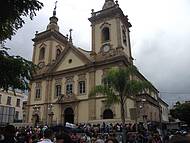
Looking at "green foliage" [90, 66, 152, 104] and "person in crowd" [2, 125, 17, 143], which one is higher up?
"green foliage" [90, 66, 152, 104]

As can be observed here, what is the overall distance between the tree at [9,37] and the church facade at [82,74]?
24757 millimetres

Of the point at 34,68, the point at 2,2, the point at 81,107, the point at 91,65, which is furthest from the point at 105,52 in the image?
the point at 2,2

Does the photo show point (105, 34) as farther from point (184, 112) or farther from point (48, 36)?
point (184, 112)

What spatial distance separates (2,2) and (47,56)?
38.4m

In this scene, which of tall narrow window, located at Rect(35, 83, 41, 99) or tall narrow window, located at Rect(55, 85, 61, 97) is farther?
tall narrow window, located at Rect(35, 83, 41, 99)

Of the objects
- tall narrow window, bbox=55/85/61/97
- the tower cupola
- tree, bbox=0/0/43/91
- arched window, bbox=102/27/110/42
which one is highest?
the tower cupola

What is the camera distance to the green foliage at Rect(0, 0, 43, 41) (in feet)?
27.9

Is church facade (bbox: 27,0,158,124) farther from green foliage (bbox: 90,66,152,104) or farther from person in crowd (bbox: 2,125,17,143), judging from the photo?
person in crowd (bbox: 2,125,17,143)

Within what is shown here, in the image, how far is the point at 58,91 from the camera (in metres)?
42.1

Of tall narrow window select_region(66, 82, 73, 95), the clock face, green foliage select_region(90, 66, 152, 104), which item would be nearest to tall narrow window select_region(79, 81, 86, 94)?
tall narrow window select_region(66, 82, 73, 95)

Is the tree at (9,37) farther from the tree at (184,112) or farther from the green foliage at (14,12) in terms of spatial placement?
the tree at (184,112)

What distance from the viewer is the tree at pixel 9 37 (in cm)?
877

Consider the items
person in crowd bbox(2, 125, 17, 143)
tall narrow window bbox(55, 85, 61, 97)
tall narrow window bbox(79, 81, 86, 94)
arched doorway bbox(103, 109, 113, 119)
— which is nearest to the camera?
person in crowd bbox(2, 125, 17, 143)

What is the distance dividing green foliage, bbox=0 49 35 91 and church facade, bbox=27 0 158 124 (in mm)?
24637
